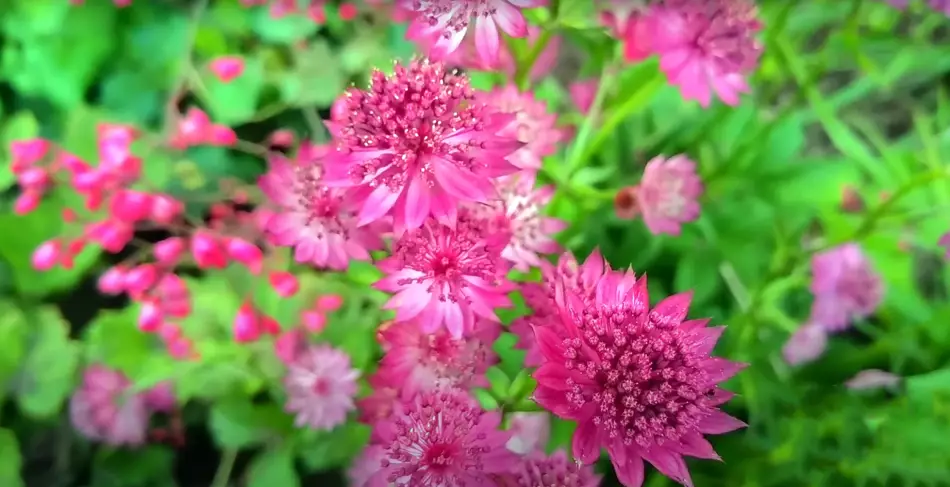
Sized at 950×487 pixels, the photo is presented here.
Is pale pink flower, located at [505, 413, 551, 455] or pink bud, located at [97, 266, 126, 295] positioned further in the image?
pink bud, located at [97, 266, 126, 295]

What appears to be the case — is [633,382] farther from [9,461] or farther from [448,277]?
[9,461]

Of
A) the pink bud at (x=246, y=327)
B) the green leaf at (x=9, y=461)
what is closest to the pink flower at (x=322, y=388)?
the pink bud at (x=246, y=327)

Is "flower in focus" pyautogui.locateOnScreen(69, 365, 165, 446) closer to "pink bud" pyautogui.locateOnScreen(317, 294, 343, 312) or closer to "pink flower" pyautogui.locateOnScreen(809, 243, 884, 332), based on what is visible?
"pink bud" pyautogui.locateOnScreen(317, 294, 343, 312)

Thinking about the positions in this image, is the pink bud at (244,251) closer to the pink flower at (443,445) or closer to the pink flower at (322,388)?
the pink flower at (322,388)

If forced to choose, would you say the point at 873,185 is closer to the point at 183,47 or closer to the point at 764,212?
the point at 764,212

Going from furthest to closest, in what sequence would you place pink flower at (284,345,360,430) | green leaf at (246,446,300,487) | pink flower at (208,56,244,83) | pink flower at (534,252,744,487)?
1. pink flower at (208,56,244,83)
2. green leaf at (246,446,300,487)
3. pink flower at (284,345,360,430)
4. pink flower at (534,252,744,487)

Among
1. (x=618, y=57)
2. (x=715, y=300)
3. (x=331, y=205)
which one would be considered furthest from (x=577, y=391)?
(x=715, y=300)

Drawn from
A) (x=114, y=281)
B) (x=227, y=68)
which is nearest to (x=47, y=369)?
(x=114, y=281)

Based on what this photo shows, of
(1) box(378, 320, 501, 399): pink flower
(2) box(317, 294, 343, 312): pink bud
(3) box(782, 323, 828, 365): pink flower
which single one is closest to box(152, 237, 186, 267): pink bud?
(2) box(317, 294, 343, 312): pink bud
